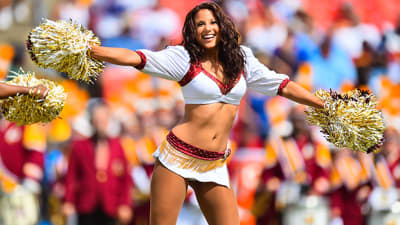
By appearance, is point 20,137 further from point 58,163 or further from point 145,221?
point 145,221

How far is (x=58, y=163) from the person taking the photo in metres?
7.37

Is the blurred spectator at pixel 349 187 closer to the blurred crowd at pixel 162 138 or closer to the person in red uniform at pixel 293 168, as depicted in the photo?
the blurred crowd at pixel 162 138

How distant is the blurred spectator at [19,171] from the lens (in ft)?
23.1

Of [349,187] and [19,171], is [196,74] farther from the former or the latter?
[349,187]

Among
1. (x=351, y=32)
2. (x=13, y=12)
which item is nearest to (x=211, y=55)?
(x=13, y=12)

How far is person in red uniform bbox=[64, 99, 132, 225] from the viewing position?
6.98m

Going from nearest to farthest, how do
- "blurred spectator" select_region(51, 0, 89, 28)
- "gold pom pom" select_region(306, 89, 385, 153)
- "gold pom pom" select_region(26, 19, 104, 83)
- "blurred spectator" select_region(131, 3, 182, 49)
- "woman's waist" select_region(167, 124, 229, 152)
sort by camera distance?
"gold pom pom" select_region(26, 19, 104, 83) → "woman's waist" select_region(167, 124, 229, 152) → "gold pom pom" select_region(306, 89, 385, 153) → "blurred spectator" select_region(51, 0, 89, 28) → "blurred spectator" select_region(131, 3, 182, 49)

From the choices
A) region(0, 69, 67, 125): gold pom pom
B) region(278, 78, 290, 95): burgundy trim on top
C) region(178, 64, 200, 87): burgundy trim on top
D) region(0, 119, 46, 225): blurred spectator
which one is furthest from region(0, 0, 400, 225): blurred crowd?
region(278, 78, 290, 95): burgundy trim on top

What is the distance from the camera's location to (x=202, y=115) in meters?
4.29

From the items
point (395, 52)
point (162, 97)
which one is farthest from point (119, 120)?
point (395, 52)

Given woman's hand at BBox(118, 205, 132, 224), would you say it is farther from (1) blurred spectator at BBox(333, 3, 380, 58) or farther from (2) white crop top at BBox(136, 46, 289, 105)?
(1) blurred spectator at BBox(333, 3, 380, 58)

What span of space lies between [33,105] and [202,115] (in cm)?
103

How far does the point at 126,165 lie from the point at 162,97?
1.38 metres

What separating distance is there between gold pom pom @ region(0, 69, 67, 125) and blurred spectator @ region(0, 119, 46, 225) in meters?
2.64
